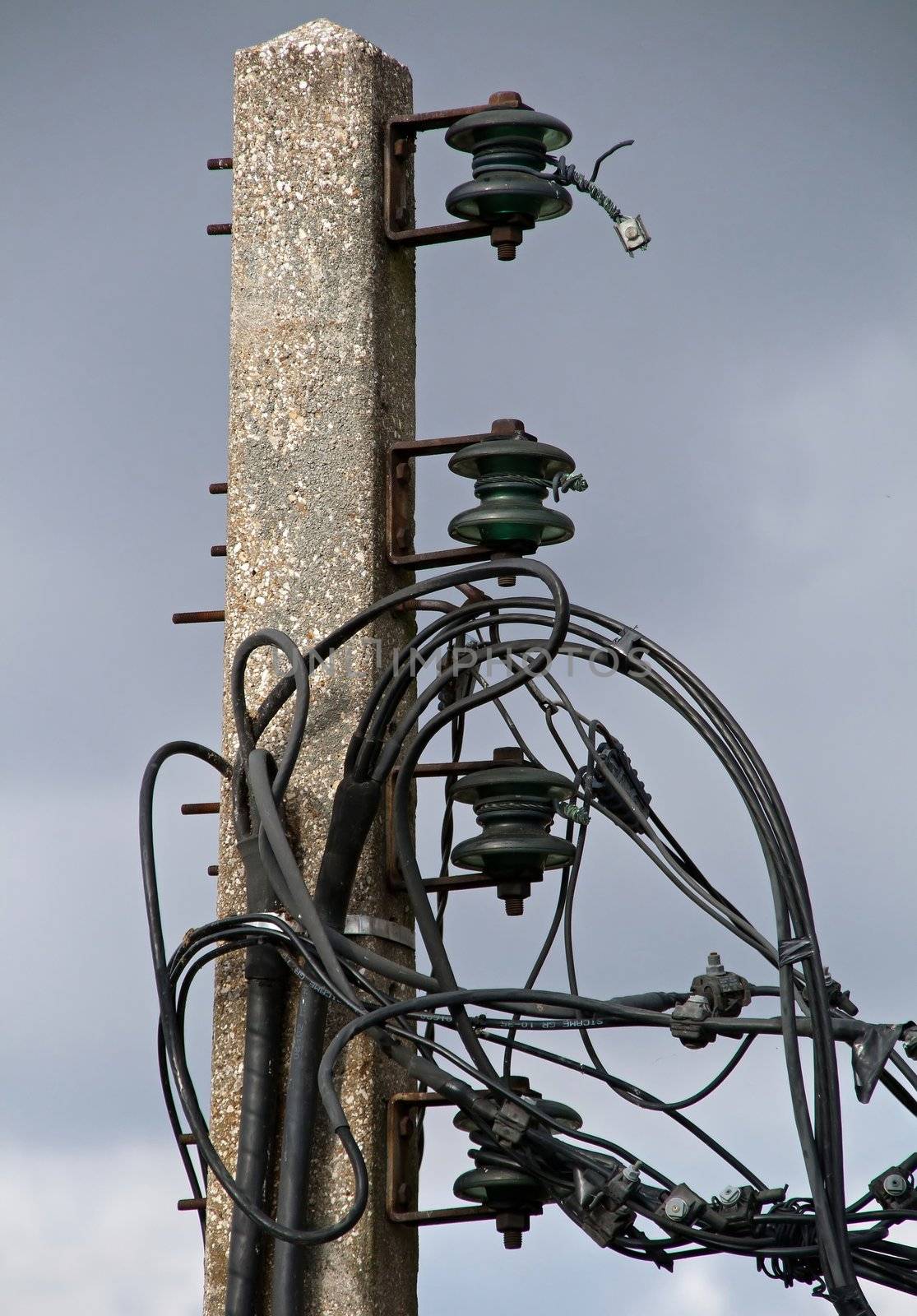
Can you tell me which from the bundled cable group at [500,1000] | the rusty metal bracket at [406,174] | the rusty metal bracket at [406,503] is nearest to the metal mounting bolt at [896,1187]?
the bundled cable group at [500,1000]

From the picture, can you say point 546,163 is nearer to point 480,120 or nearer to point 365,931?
point 480,120

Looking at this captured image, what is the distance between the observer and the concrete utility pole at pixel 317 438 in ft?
20.1

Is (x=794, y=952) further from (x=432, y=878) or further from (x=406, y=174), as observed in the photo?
(x=406, y=174)

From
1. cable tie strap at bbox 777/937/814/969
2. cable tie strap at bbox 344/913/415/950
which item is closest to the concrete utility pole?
cable tie strap at bbox 344/913/415/950

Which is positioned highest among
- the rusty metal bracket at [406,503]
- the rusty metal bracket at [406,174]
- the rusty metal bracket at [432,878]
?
the rusty metal bracket at [406,174]

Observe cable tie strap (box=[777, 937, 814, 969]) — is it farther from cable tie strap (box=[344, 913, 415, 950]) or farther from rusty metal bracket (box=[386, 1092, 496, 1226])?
cable tie strap (box=[344, 913, 415, 950])

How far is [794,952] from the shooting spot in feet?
18.1

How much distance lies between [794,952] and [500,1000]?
71 cm

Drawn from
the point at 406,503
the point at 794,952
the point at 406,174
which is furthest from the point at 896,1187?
the point at 406,174

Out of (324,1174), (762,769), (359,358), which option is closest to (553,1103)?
(324,1174)

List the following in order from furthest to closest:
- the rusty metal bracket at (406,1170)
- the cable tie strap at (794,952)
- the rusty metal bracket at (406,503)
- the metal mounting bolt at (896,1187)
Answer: the rusty metal bracket at (406,503)
the rusty metal bracket at (406,1170)
the metal mounting bolt at (896,1187)
the cable tie strap at (794,952)

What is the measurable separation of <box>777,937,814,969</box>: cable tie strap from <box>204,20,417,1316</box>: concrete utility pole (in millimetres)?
1129

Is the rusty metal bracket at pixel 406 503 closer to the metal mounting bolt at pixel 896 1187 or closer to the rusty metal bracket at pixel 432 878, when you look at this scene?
the rusty metal bracket at pixel 432 878

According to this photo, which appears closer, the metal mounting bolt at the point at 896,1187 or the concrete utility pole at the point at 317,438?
the metal mounting bolt at the point at 896,1187
